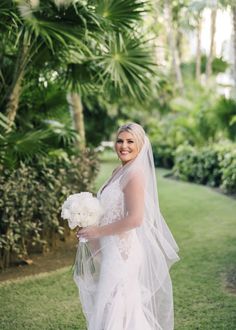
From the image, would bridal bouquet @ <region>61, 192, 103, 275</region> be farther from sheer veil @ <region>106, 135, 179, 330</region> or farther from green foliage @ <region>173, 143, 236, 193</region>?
green foliage @ <region>173, 143, 236, 193</region>

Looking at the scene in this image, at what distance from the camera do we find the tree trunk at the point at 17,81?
641 cm

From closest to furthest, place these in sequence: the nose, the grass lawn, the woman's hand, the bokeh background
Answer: the woman's hand, the nose, the grass lawn, the bokeh background

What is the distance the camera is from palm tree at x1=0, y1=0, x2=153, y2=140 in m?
5.71

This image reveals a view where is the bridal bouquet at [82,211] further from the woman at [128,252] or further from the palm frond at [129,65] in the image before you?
the palm frond at [129,65]

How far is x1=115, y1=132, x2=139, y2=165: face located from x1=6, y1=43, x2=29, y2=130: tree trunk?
11.5 ft

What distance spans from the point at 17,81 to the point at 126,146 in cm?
370

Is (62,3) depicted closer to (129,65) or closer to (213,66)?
(129,65)

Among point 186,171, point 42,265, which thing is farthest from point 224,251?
point 186,171

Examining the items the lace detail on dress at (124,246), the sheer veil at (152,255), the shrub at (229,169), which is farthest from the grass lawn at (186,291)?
the shrub at (229,169)

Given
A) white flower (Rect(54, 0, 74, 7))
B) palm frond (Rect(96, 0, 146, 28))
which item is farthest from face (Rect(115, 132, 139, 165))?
palm frond (Rect(96, 0, 146, 28))

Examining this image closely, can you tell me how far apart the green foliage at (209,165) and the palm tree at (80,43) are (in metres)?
4.60

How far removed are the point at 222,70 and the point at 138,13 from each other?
1948cm

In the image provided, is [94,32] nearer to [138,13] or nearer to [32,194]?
[138,13]

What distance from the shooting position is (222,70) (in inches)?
983
